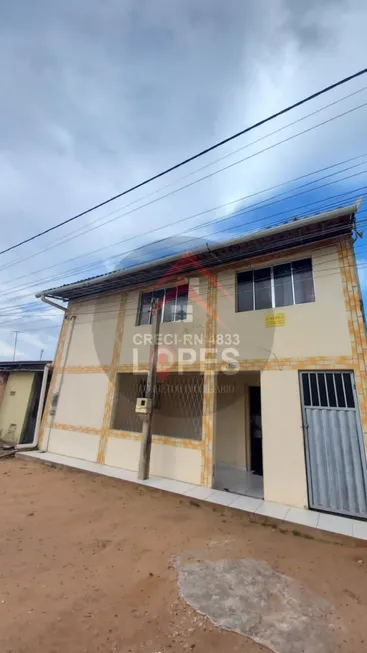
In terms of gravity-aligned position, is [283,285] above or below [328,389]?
above

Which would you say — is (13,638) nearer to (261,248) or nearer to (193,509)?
(193,509)

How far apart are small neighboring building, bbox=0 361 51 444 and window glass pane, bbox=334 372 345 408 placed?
305 inches

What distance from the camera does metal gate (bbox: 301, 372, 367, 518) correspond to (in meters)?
4.07

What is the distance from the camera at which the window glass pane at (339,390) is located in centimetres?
442

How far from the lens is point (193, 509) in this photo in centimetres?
439

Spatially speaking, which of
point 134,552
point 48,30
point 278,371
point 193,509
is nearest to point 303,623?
point 134,552

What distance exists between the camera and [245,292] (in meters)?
5.93

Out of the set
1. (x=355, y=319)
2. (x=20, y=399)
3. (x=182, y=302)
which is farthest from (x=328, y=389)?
(x=20, y=399)

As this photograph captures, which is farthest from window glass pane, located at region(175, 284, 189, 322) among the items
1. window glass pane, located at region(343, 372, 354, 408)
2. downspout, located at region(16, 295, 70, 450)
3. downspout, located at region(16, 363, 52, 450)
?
downspout, located at region(16, 363, 52, 450)

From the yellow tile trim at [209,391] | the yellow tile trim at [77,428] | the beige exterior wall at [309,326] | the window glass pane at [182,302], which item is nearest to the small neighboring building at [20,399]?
the yellow tile trim at [77,428]

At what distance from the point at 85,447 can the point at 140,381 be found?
216cm

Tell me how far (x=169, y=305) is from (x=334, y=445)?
4496 millimetres

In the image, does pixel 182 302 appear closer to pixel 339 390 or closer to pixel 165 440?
pixel 165 440

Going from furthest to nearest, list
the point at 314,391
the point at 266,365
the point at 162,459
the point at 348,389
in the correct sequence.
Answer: the point at 162,459 < the point at 266,365 < the point at 314,391 < the point at 348,389
